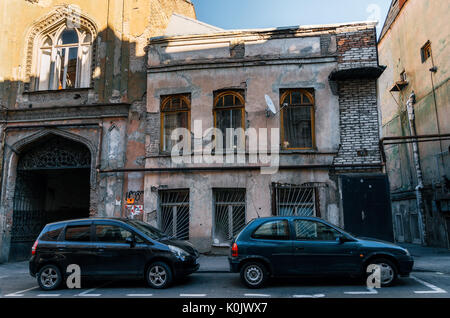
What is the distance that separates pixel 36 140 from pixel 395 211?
19271mm

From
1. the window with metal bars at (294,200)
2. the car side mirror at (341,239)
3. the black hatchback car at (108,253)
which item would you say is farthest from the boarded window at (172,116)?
the car side mirror at (341,239)

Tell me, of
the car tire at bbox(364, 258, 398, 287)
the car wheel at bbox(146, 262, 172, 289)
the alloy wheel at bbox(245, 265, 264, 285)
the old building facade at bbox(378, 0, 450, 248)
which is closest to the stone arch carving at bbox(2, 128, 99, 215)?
the car wheel at bbox(146, 262, 172, 289)

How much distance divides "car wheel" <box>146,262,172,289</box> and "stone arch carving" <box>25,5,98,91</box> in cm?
973

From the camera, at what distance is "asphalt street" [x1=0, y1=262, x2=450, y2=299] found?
6.65 m

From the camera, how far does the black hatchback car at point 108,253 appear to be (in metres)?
7.54

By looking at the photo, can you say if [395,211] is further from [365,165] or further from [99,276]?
[99,276]

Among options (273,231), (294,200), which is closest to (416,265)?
(294,200)

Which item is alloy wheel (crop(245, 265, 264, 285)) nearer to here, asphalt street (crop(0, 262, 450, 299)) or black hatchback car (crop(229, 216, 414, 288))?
black hatchback car (crop(229, 216, 414, 288))

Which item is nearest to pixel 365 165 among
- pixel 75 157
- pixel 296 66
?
pixel 296 66

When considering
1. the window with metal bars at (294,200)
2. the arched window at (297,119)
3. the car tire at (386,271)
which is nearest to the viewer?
the car tire at (386,271)

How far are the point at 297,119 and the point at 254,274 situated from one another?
6377mm

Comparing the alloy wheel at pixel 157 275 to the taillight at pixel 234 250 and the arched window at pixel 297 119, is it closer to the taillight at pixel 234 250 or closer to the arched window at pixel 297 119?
the taillight at pixel 234 250

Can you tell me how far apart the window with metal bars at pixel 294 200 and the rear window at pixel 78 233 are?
5.96 metres

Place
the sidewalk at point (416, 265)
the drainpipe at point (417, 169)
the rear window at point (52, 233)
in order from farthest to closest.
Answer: the drainpipe at point (417, 169) < the sidewalk at point (416, 265) < the rear window at point (52, 233)
